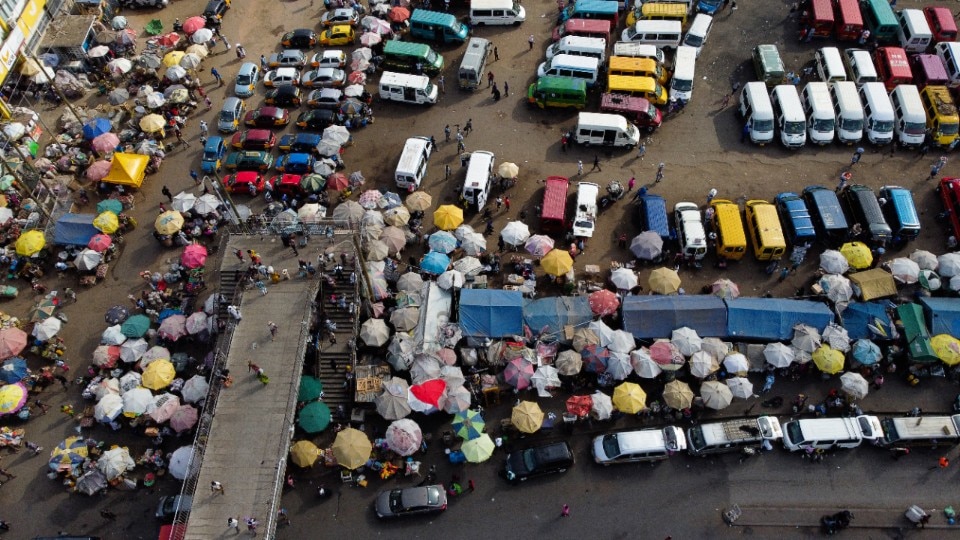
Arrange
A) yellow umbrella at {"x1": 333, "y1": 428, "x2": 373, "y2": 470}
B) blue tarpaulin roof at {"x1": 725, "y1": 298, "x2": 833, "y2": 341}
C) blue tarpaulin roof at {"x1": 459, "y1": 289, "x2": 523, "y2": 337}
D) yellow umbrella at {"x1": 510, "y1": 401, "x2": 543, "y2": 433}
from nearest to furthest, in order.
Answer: yellow umbrella at {"x1": 333, "y1": 428, "x2": 373, "y2": 470}, yellow umbrella at {"x1": 510, "y1": 401, "x2": 543, "y2": 433}, blue tarpaulin roof at {"x1": 725, "y1": 298, "x2": 833, "y2": 341}, blue tarpaulin roof at {"x1": 459, "y1": 289, "x2": 523, "y2": 337}

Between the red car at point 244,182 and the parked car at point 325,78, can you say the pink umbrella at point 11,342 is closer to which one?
the red car at point 244,182

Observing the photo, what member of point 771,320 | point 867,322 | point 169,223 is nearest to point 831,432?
point 771,320

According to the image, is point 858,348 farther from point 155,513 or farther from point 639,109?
point 155,513

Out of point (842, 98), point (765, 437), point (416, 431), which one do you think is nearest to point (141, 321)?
point (416, 431)

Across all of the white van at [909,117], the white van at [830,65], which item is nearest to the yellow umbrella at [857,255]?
the white van at [909,117]

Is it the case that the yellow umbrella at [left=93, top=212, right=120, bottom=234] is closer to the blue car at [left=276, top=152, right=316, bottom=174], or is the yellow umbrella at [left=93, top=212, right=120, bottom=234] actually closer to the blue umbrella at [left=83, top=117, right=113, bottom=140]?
the blue umbrella at [left=83, top=117, right=113, bottom=140]

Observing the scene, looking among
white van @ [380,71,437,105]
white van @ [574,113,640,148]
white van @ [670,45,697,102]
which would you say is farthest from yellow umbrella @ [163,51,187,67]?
white van @ [670,45,697,102]

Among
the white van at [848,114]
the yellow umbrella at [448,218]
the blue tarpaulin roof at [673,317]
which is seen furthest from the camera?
the white van at [848,114]
